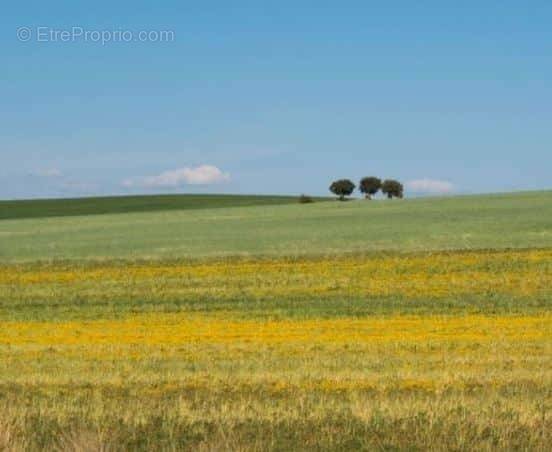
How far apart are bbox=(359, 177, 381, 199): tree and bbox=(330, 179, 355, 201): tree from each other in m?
1.36

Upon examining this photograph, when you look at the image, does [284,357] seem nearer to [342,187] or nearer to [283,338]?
[283,338]

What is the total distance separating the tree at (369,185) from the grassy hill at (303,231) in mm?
54698

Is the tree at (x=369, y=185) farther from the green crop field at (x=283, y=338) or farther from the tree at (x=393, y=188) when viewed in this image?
the green crop field at (x=283, y=338)

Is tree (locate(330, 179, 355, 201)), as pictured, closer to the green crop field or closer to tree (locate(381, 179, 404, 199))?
tree (locate(381, 179, 404, 199))

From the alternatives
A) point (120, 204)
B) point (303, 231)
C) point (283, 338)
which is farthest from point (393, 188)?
point (283, 338)

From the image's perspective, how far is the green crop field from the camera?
977cm

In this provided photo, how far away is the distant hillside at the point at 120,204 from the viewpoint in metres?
104

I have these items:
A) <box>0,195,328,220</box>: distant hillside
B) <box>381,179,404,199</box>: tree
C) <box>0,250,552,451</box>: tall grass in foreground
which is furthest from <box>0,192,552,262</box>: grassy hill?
<box>381,179,404,199</box>: tree

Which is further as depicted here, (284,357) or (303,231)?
(303,231)

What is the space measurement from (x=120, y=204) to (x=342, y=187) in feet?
98.8

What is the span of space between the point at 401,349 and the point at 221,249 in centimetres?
Result: 2568

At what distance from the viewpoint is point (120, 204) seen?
367 feet

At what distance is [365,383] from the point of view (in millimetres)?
13039

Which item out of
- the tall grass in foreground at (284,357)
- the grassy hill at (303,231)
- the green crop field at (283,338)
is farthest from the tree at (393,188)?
the tall grass in foreground at (284,357)
